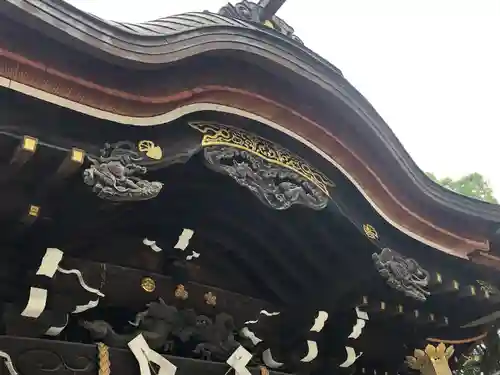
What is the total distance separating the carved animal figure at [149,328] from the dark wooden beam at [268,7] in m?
2.83

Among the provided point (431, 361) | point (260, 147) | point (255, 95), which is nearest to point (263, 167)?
point (260, 147)

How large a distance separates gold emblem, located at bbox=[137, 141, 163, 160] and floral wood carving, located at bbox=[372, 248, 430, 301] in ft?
5.79

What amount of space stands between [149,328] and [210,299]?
2.37 ft

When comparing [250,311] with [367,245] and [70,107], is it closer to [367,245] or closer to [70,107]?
[367,245]

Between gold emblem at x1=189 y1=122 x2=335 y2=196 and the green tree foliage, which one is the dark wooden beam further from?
the green tree foliage

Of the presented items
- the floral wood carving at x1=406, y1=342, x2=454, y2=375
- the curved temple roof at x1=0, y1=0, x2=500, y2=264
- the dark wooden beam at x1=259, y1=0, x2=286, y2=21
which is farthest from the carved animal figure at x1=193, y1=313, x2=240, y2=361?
the dark wooden beam at x1=259, y1=0, x2=286, y2=21

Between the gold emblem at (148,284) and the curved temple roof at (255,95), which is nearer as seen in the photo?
the curved temple roof at (255,95)

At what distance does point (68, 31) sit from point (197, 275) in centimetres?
207

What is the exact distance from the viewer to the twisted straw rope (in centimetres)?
343

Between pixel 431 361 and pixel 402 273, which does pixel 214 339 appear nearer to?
pixel 402 273

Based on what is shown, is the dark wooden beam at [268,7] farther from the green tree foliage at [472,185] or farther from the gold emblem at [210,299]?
the green tree foliage at [472,185]

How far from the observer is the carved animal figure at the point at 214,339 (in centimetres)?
407

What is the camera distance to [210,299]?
442cm

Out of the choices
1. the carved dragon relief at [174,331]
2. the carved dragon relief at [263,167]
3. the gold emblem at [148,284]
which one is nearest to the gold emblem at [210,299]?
the carved dragon relief at [174,331]
